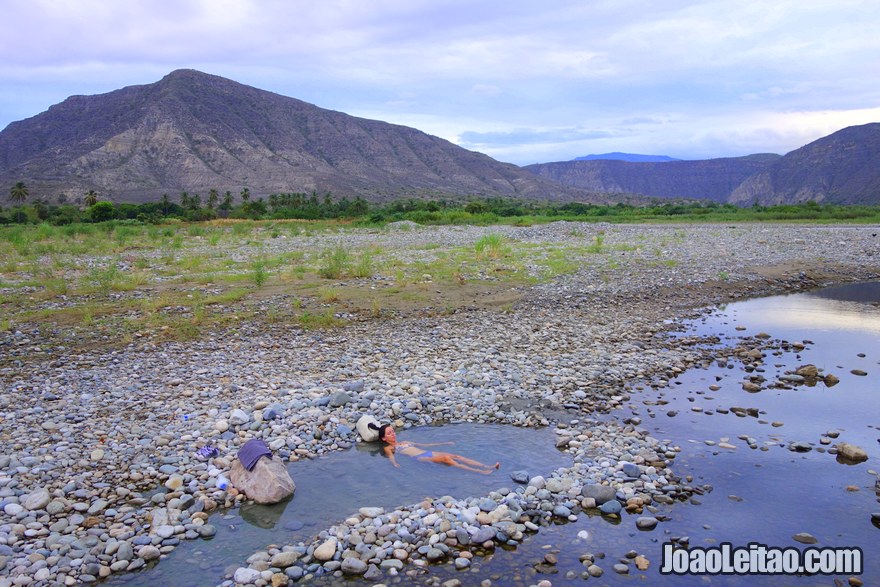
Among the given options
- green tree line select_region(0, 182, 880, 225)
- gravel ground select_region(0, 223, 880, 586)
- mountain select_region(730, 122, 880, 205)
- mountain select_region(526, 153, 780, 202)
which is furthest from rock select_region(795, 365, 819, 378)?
mountain select_region(526, 153, 780, 202)

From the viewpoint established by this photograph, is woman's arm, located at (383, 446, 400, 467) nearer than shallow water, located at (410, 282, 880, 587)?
No

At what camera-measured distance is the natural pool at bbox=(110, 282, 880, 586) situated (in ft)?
17.6

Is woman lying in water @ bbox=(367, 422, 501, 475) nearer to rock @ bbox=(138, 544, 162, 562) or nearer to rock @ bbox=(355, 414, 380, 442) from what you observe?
rock @ bbox=(355, 414, 380, 442)

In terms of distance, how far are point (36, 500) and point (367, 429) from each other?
3657mm

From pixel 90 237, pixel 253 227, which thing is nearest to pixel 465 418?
pixel 90 237

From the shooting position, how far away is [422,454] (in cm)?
747

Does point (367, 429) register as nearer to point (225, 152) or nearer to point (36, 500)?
point (36, 500)

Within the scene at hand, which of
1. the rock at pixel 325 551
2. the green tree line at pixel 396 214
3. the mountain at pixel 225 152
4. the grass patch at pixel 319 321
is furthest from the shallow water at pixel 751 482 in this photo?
the mountain at pixel 225 152

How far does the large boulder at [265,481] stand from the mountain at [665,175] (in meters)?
162

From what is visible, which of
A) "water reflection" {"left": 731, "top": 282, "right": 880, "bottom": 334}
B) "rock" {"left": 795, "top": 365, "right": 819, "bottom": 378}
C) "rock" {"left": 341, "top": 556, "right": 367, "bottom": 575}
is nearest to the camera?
"rock" {"left": 341, "top": 556, "right": 367, "bottom": 575}

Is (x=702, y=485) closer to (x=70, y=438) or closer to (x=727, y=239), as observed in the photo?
(x=70, y=438)

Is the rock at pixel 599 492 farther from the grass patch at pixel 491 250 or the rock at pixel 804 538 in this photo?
the grass patch at pixel 491 250

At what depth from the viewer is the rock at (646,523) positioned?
5.95 metres

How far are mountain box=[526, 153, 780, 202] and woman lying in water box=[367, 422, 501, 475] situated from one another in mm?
160063
